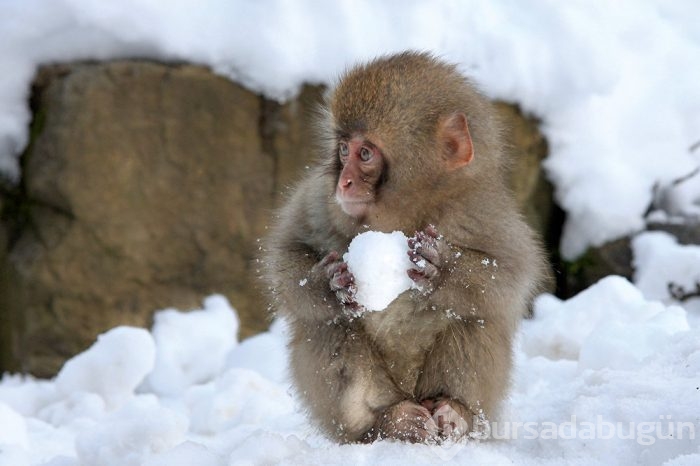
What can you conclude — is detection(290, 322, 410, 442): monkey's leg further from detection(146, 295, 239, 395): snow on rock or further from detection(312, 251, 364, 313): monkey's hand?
detection(146, 295, 239, 395): snow on rock

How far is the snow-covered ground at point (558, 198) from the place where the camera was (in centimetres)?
315

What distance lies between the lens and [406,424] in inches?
119

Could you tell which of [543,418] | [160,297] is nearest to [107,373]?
[160,297]

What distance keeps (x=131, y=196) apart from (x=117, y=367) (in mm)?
1724

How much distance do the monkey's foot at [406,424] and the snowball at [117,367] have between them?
170 cm

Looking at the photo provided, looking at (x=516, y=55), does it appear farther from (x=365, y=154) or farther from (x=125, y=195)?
(x=365, y=154)

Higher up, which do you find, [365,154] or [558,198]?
[365,154]

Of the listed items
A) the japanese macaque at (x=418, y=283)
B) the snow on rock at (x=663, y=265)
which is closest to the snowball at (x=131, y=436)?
the japanese macaque at (x=418, y=283)

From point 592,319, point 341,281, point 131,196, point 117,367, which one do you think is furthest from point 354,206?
point 131,196

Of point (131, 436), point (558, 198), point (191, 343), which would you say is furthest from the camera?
point (558, 198)

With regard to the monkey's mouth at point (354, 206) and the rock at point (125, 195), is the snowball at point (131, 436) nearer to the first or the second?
the monkey's mouth at point (354, 206)

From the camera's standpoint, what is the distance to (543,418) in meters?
3.29

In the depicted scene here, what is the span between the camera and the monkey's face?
305 cm

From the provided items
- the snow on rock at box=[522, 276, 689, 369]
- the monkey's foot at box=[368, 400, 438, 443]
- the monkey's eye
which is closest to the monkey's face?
the monkey's eye
